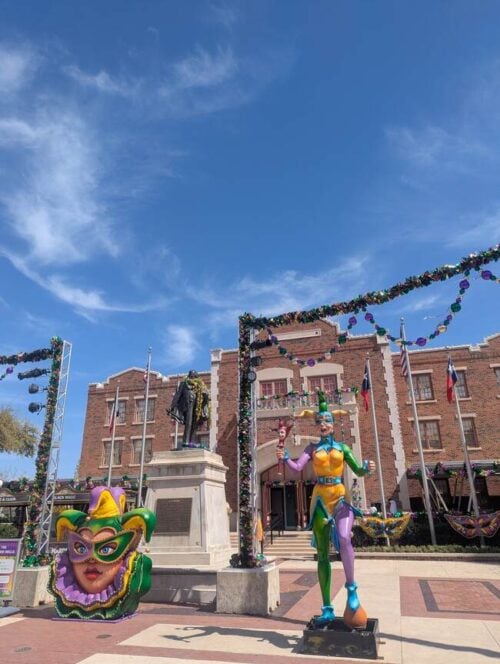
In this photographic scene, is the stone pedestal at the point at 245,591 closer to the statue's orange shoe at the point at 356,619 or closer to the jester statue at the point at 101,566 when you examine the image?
the jester statue at the point at 101,566

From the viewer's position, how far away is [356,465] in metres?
6.34

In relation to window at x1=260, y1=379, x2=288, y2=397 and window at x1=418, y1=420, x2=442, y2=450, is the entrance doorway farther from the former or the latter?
window at x1=418, y1=420, x2=442, y2=450

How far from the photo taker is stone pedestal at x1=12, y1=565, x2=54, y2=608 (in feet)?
27.6

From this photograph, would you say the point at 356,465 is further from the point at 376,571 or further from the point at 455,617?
the point at 376,571

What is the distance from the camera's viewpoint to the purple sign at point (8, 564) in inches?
327

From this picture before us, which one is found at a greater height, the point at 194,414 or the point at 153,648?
the point at 194,414

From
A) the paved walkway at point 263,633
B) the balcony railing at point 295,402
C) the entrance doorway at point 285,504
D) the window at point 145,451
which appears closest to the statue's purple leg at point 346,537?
the paved walkway at point 263,633

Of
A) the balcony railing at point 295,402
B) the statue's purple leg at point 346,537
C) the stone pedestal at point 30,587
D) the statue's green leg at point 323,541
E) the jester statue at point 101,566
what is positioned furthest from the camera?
the balcony railing at point 295,402

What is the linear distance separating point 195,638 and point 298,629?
1386 millimetres

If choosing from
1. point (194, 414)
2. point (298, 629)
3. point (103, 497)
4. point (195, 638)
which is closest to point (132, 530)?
point (103, 497)

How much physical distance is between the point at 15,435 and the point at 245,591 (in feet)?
89.9

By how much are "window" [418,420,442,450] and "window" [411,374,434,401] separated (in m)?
1.31

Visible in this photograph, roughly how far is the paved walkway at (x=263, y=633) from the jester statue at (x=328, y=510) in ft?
2.48

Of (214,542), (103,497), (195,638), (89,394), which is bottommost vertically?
(195,638)
